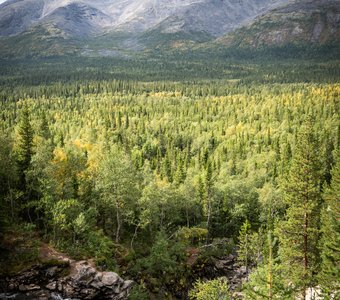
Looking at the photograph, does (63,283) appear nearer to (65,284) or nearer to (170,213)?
(65,284)

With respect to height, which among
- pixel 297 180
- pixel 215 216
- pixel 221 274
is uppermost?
pixel 297 180

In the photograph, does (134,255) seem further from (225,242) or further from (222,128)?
(222,128)

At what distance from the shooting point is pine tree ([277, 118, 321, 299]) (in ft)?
131

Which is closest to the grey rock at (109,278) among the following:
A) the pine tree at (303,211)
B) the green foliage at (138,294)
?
the green foliage at (138,294)

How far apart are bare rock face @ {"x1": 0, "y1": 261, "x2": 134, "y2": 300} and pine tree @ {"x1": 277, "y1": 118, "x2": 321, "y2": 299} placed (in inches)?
955

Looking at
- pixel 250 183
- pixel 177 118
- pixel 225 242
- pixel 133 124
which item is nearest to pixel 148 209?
pixel 225 242

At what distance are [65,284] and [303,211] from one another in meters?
32.9

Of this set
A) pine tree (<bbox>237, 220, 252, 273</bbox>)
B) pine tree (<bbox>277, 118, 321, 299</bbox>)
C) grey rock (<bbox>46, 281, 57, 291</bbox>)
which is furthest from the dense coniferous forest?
grey rock (<bbox>46, 281, 57, 291</bbox>)

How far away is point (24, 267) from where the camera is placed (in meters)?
47.3

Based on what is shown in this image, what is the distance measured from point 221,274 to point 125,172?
29.3 meters

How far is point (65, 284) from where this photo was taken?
4825 cm

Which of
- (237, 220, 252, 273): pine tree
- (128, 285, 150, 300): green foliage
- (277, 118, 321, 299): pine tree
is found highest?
(277, 118, 321, 299): pine tree

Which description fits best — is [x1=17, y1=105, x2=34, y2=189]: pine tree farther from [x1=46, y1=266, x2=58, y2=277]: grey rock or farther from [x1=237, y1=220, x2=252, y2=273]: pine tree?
[x1=237, y1=220, x2=252, y2=273]: pine tree

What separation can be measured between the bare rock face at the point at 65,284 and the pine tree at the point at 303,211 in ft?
79.6
